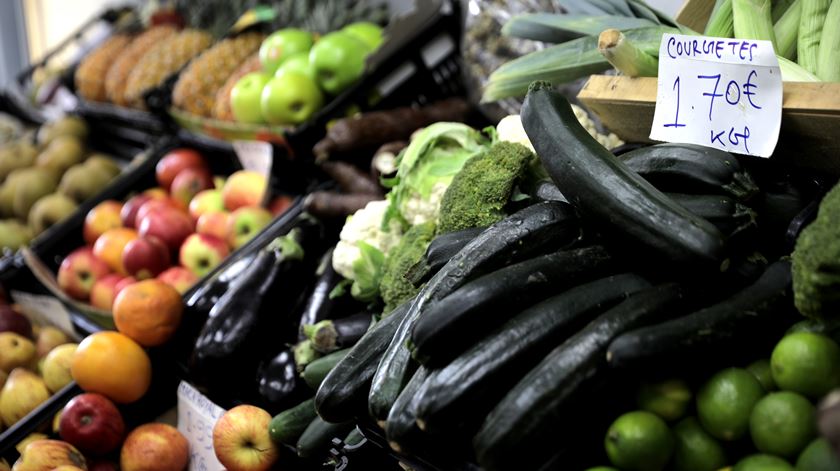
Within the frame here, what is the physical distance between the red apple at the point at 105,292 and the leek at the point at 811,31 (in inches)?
74.8

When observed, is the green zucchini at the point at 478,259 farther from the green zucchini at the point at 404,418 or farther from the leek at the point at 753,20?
the leek at the point at 753,20

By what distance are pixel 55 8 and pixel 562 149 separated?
20.4 ft

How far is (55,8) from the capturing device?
6203 millimetres

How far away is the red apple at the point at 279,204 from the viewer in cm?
231

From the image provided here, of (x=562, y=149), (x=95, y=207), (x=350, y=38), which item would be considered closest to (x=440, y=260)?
(x=562, y=149)

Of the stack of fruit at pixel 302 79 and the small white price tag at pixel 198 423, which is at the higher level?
the stack of fruit at pixel 302 79

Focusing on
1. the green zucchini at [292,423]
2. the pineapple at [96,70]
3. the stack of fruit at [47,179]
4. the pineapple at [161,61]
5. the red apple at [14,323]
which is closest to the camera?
the green zucchini at [292,423]

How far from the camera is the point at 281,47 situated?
274 centimetres

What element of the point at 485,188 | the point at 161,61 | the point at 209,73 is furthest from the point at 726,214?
the point at 161,61

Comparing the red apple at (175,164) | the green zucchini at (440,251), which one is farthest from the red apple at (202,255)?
the green zucchini at (440,251)

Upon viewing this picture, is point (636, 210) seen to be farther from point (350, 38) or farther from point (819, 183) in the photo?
point (350, 38)

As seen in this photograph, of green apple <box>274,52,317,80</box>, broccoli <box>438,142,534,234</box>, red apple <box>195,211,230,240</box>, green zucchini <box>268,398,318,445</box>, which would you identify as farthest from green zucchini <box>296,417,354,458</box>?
green apple <box>274,52,317,80</box>

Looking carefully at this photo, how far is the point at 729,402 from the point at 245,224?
164 cm

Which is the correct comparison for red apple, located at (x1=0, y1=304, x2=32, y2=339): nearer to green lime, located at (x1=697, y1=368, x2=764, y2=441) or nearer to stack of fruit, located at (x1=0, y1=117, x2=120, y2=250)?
stack of fruit, located at (x1=0, y1=117, x2=120, y2=250)
